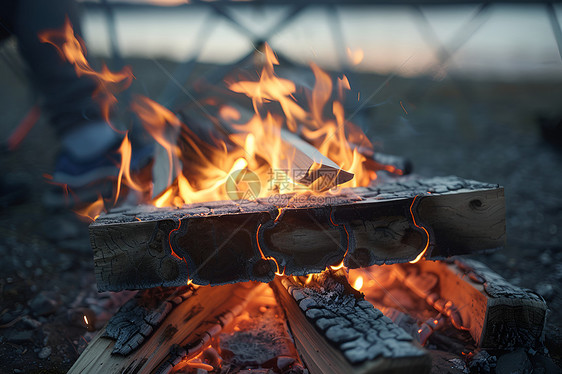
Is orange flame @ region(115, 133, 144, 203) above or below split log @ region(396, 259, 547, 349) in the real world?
above

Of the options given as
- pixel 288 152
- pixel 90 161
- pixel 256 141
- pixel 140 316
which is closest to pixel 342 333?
pixel 140 316

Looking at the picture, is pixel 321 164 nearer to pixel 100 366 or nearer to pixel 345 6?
pixel 100 366

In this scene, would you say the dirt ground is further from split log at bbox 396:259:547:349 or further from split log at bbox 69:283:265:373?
split log at bbox 69:283:265:373

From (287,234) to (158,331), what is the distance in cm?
68

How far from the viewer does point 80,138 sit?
10.0 ft

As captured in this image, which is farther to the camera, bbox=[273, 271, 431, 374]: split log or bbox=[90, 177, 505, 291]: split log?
bbox=[90, 177, 505, 291]: split log

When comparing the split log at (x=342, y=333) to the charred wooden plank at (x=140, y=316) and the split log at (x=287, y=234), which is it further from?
the charred wooden plank at (x=140, y=316)

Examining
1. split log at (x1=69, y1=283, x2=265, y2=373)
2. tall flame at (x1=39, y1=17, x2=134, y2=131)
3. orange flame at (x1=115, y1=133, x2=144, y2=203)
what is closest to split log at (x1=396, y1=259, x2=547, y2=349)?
split log at (x1=69, y1=283, x2=265, y2=373)

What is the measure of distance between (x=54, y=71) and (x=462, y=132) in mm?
5387

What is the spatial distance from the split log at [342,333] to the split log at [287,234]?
0.37 feet

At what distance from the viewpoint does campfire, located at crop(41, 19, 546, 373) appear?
1.43 metres

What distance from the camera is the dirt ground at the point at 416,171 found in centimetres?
183

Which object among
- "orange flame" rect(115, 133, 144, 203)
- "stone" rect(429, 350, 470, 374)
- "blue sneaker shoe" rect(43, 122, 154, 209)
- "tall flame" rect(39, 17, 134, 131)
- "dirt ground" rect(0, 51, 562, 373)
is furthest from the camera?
"blue sneaker shoe" rect(43, 122, 154, 209)

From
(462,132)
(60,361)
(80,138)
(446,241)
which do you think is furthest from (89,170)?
(462,132)
